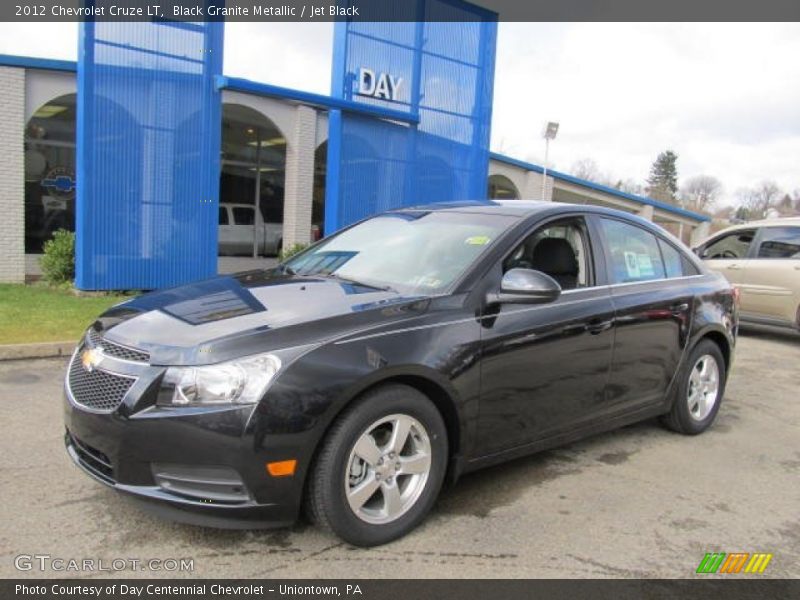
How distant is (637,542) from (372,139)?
10.4m

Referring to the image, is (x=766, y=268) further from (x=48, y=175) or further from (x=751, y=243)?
(x=48, y=175)

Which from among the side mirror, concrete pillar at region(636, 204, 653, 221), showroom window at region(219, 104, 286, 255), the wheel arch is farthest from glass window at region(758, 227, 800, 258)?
concrete pillar at region(636, 204, 653, 221)

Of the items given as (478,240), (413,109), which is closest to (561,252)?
(478,240)

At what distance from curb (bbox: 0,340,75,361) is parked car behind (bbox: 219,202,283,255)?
37.3 ft

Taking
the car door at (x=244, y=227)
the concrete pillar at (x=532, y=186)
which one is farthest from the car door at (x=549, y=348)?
the concrete pillar at (x=532, y=186)

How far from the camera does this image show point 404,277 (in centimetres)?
381

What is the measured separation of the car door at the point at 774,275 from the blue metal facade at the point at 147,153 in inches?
Answer: 339

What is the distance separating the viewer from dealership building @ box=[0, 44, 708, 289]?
37.6 feet

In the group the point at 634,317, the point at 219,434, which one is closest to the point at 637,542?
the point at 634,317

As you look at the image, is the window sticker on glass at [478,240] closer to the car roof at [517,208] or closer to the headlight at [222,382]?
the car roof at [517,208]

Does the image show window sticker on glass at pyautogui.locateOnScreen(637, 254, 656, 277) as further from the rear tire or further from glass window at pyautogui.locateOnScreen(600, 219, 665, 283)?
the rear tire

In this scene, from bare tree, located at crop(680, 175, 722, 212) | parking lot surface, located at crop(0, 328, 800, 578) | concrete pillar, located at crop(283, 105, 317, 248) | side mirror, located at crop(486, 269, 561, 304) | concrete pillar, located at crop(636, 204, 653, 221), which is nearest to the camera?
parking lot surface, located at crop(0, 328, 800, 578)

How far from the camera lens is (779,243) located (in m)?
10.1
